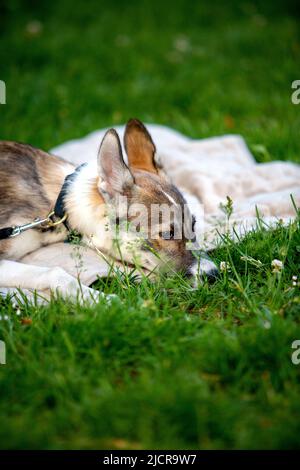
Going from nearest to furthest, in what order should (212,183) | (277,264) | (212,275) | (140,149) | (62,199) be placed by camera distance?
(277,264), (212,275), (62,199), (140,149), (212,183)

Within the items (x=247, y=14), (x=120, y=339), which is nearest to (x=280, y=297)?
(x=120, y=339)

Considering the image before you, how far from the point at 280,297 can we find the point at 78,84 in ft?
17.1

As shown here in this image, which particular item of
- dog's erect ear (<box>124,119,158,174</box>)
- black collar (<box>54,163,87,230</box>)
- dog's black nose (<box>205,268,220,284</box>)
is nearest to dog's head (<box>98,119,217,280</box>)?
dog's black nose (<box>205,268,220,284</box>)

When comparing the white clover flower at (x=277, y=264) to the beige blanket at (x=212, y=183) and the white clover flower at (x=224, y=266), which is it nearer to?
the white clover flower at (x=224, y=266)

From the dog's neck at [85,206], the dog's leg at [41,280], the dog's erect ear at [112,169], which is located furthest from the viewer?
the dog's neck at [85,206]

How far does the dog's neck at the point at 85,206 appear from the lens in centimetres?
323

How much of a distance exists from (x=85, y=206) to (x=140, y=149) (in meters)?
0.70

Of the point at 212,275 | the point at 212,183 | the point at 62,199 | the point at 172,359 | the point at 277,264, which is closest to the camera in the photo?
the point at 172,359

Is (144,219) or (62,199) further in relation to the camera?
(62,199)

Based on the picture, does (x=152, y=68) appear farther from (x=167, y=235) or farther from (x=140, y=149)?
(x=167, y=235)

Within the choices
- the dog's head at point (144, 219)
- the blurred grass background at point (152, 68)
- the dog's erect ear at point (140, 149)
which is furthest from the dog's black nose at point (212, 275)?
the blurred grass background at point (152, 68)

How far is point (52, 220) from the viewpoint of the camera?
332cm

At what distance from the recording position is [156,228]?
315 cm

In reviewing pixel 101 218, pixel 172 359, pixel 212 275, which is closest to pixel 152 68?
pixel 101 218
